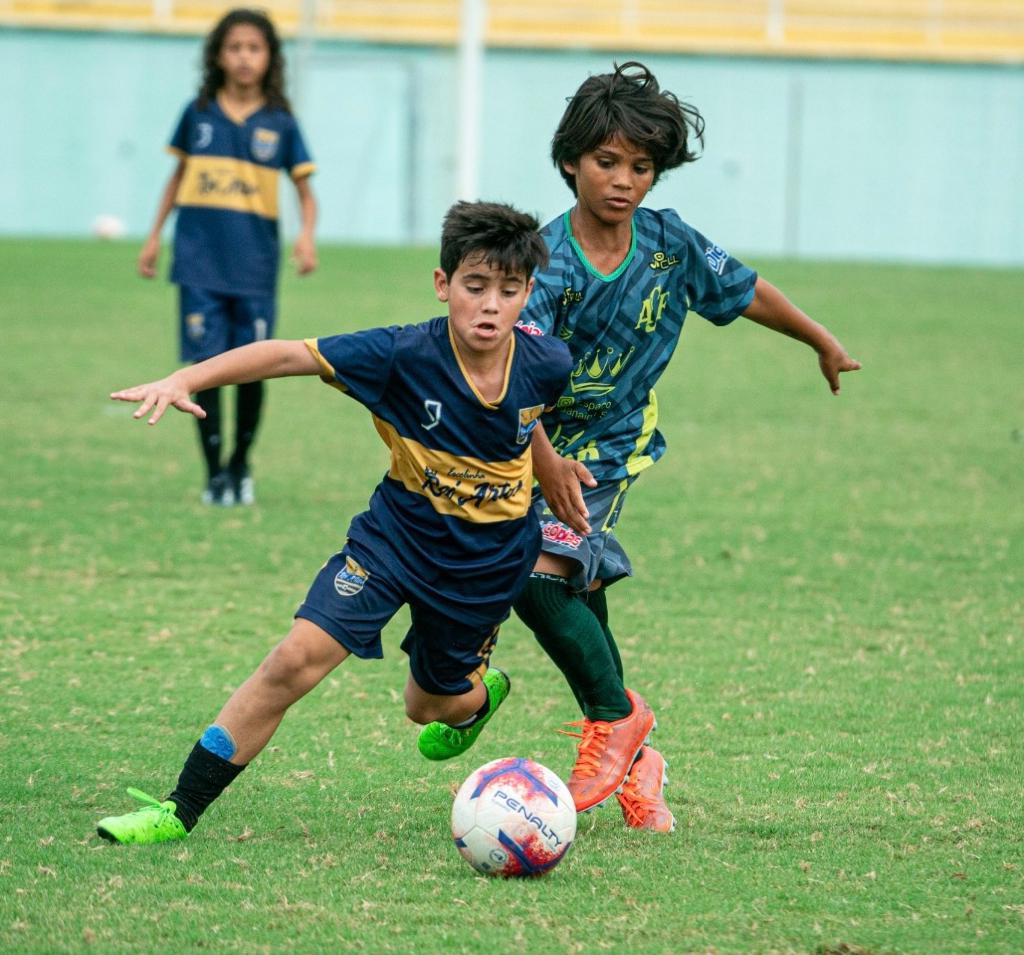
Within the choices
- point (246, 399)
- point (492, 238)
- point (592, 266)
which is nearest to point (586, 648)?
point (592, 266)

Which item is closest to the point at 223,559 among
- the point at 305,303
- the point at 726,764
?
the point at 726,764

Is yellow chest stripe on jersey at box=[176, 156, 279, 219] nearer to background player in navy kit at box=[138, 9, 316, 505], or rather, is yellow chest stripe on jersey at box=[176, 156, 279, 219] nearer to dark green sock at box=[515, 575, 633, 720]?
background player in navy kit at box=[138, 9, 316, 505]

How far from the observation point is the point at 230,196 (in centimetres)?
851

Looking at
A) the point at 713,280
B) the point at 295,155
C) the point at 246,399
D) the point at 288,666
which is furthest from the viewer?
the point at 295,155

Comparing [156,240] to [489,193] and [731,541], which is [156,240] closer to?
[731,541]

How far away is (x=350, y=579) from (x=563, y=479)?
0.55 m

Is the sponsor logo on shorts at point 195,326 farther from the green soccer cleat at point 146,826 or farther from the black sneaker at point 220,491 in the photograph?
the green soccer cleat at point 146,826

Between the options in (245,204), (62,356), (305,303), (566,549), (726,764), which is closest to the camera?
(566,549)

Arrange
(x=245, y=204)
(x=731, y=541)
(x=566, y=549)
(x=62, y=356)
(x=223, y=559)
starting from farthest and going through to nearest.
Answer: (x=62, y=356), (x=245, y=204), (x=731, y=541), (x=223, y=559), (x=566, y=549)

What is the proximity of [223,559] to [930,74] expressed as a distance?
1002 inches

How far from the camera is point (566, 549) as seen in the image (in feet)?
14.1

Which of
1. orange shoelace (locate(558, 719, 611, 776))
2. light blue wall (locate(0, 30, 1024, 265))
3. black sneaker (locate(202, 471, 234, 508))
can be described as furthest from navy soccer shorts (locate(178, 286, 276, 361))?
light blue wall (locate(0, 30, 1024, 265))

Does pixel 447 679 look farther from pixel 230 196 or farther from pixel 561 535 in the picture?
pixel 230 196

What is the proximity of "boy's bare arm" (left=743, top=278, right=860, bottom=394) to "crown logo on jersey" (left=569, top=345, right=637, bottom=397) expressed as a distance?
398 millimetres
